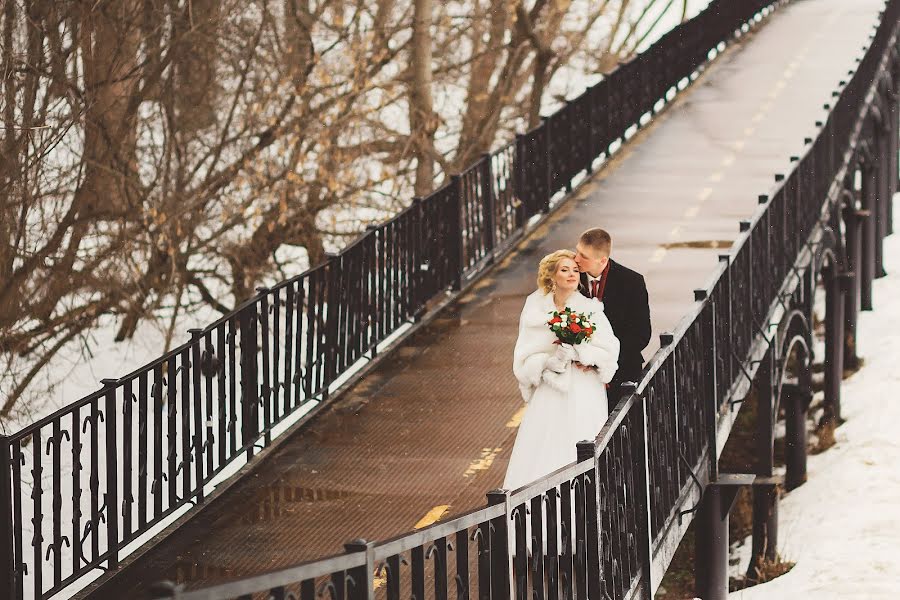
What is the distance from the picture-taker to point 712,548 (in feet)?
36.9

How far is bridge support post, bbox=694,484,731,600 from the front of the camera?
10570mm

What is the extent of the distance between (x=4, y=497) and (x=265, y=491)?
7.92 feet

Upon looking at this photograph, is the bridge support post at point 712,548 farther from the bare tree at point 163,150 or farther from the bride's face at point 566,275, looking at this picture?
Result: the bare tree at point 163,150

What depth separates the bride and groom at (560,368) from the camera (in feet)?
26.9

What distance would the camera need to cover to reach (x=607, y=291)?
8781 millimetres

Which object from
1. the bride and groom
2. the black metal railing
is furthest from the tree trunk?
the bride and groom

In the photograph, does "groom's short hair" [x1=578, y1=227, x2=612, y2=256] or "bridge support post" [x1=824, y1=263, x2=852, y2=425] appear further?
"bridge support post" [x1=824, y1=263, x2=852, y2=425]

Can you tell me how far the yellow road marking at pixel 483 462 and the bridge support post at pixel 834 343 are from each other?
521 inches

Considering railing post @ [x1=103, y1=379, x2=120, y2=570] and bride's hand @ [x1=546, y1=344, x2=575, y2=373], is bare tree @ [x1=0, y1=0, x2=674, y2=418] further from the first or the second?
bride's hand @ [x1=546, y1=344, x2=575, y2=373]

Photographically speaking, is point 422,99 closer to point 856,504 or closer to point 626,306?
point 856,504

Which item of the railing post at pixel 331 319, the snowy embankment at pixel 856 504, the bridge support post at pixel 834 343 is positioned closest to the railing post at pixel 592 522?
the railing post at pixel 331 319

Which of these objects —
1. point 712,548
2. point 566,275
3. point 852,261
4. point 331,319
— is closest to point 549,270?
point 566,275

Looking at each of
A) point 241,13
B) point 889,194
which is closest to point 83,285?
point 241,13

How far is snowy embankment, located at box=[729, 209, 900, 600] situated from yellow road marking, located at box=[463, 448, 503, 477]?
538 cm
